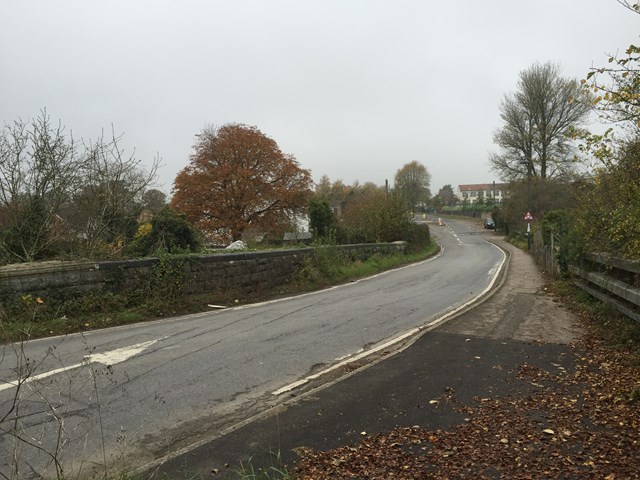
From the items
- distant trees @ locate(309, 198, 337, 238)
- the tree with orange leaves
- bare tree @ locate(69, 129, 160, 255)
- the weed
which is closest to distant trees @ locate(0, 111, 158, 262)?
bare tree @ locate(69, 129, 160, 255)

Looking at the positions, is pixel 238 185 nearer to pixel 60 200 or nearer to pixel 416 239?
pixel 416 239

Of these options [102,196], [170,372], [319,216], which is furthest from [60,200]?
[319,216]

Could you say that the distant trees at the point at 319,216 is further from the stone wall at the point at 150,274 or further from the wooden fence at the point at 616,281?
the wooden fence at the point at 616,281

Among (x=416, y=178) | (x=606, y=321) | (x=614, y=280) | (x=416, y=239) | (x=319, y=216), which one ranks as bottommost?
(x=606, y=321)

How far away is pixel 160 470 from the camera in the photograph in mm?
3615

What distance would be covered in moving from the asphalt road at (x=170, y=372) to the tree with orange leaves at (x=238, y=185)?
31573 millimetres

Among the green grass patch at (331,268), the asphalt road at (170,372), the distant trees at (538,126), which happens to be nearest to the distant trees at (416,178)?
the distant trees at (538,126)

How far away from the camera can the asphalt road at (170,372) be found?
412 centimetres

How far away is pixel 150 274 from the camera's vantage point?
A: 11.1 m

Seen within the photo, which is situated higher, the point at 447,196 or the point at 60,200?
the point at 447,196

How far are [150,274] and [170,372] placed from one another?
216 inches

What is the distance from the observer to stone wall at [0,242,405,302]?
9305 millimetres

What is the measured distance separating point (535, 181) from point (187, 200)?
110 ft

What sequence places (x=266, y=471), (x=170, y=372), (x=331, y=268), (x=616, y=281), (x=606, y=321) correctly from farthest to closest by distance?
(x=331, y=268) → (x=606, y=321) → (x=616, y=281) → (x=170, y=372) → (x=266, y=471)
